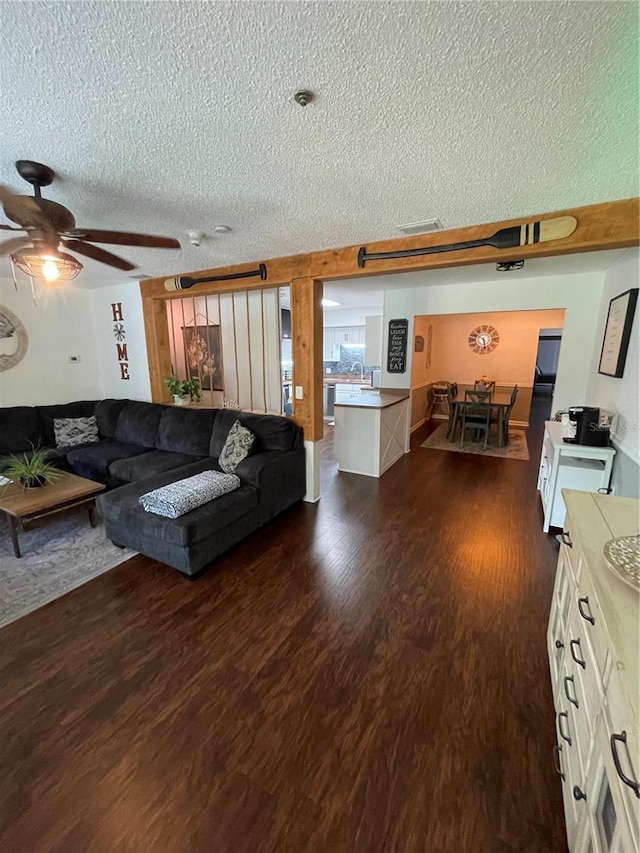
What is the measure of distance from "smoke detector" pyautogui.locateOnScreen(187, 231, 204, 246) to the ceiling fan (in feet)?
1.89

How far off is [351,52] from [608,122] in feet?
3.75

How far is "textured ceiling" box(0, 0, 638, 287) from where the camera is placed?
40.3 inches

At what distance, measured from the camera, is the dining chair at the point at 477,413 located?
5.75 meters

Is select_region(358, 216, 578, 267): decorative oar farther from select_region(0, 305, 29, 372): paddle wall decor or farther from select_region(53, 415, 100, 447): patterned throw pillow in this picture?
select_region(0, 305, 29, 372): paddle wall decor

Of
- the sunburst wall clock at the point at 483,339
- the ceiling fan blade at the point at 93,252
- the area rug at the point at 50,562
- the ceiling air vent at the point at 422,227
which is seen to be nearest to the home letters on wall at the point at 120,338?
the area rug at the point at 50,562

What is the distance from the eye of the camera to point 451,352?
818 cm

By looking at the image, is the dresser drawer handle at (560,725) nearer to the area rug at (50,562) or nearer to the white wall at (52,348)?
the area rug at (50,562)

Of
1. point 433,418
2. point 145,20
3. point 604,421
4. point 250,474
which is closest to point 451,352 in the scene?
→ point 433,418

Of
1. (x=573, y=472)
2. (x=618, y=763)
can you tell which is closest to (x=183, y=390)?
(x=573, y=472)

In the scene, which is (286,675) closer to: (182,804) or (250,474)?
(182,804)

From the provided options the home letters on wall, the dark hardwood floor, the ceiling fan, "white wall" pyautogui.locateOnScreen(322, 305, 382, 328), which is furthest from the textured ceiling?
"white wall" pyautogui.locateOnScreen(322, 305, 382, 328)

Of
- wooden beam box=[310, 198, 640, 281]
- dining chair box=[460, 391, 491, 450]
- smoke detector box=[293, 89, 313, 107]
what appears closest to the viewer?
smoke detector box=[293, 89, 313, 107]

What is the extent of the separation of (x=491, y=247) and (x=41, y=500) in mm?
4016

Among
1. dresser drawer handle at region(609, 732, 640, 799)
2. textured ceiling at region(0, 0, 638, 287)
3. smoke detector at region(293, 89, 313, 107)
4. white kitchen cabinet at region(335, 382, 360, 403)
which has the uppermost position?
textured ceiling at region(0, 0, 638, 287)
